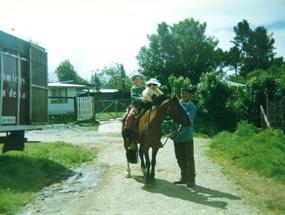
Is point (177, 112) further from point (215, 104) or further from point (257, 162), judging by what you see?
point (215, 104)

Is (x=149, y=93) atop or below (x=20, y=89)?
below

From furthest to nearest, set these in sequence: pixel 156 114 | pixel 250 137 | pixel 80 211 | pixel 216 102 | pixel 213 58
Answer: pixel 213 58
pixel 216 102
pixel 250 137
pixel 156 114
pixel 80 211

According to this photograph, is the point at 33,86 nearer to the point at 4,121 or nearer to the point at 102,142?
the point at 4,121

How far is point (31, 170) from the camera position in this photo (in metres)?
12.5

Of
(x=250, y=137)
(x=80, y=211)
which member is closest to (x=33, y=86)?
(x=80, y=211)

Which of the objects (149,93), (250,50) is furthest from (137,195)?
(250,50)

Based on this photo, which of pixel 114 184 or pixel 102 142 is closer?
pixel 114 184

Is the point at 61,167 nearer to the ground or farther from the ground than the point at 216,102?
nearer to the ground

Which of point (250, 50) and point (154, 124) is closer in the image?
point (154, 124)

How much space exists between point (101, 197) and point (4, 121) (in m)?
4.95

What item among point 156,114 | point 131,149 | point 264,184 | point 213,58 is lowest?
point 264,184

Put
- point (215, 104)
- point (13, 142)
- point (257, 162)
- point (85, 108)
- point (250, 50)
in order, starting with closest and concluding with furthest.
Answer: point (257, 162) → point (13, 142) → point (215, 104) → point (85, 108) → point (250, 50)

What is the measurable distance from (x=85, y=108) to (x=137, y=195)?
2751 centimetres

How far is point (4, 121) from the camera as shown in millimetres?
13484
